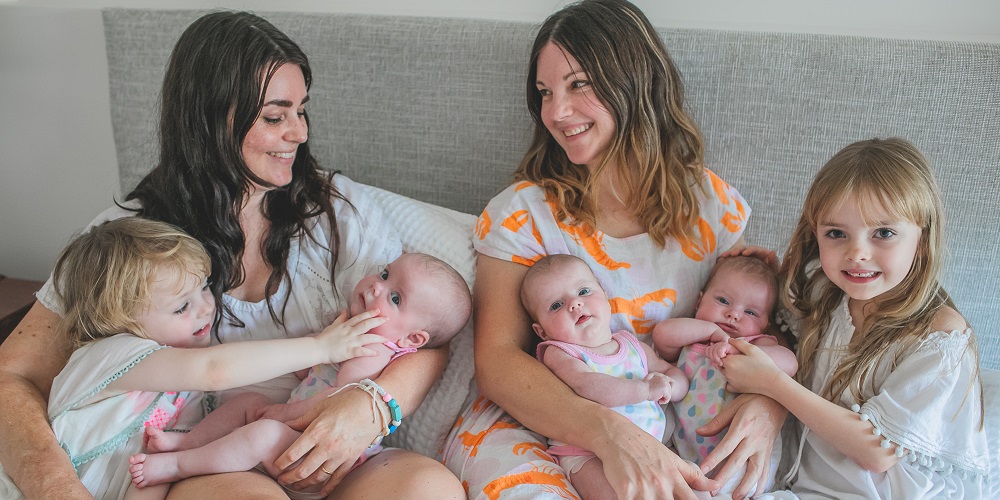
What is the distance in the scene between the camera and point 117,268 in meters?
1.56

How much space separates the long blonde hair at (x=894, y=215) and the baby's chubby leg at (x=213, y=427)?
A: 3.91ft

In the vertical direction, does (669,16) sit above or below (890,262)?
above

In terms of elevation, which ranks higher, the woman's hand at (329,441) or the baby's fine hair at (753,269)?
the baby's fine hair at (753,269)

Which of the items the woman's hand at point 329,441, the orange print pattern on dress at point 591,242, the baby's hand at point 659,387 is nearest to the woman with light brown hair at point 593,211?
the orange print pattern on dress at point 591,242

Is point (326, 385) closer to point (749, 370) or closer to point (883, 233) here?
point (749, 370)

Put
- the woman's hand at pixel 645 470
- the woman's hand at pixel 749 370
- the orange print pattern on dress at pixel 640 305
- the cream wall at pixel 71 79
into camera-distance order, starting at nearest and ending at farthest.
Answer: the woman's hand at pixel 645 470 → the woman's hand at pixel 749 370 → the orange print pattern on dress at pixel 640 305 → the cream wall at pixel 71 79

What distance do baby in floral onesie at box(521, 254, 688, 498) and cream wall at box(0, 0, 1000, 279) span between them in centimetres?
89

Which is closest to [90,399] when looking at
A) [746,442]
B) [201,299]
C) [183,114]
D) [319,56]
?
[201,299]

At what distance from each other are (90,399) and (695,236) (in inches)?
52.9

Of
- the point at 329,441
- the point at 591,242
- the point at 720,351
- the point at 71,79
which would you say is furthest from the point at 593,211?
the point at 71,79

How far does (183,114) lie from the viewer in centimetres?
170

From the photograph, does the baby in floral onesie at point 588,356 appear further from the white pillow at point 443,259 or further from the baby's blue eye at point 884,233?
the baby's blue eye at point 884,233

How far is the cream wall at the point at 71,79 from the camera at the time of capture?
7.06 ft

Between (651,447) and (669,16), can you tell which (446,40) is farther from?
(651,447)
